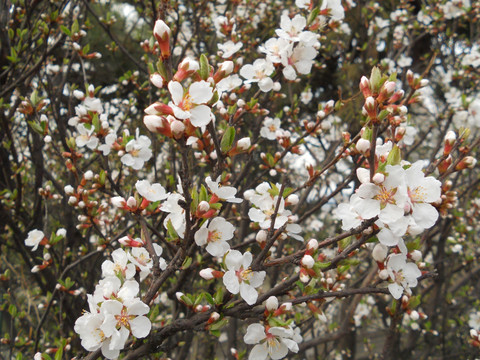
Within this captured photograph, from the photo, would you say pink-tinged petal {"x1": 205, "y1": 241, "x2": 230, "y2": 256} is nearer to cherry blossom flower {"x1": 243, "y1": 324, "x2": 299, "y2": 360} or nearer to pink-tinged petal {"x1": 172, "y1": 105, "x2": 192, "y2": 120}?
cherry blossom flower {"x1": 243, "y1": 324, "x2": 299, "y2": 360}

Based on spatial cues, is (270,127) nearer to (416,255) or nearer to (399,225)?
(416,255)

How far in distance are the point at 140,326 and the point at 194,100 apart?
2.27 ft

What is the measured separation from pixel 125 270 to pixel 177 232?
26 cm

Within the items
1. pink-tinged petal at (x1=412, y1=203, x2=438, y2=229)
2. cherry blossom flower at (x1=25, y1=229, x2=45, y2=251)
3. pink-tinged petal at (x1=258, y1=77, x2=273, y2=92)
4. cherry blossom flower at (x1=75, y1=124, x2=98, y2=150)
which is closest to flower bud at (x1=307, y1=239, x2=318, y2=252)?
pink-tinged petal at (x1=412, y1=203, x2=438, y2=229)

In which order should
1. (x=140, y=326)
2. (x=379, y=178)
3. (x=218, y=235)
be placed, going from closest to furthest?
(x=379, y=178) → (x=140, y=326) → (x=218, y=235)

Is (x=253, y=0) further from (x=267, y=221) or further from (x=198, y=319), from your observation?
(x=198, y=319)

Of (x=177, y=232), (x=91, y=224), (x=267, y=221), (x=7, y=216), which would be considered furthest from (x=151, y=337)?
(x=7, y=216)

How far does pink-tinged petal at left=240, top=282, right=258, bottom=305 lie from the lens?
1209 millimetres

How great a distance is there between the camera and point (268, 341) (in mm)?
1344

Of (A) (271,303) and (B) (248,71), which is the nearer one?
(A) (271,303)

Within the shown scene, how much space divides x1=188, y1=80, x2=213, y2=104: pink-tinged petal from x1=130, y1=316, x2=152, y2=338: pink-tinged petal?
0.67m

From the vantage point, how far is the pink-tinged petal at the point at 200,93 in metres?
1.04

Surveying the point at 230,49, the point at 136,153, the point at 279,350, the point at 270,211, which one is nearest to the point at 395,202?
the point at 270,211

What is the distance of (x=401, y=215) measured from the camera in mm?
979
